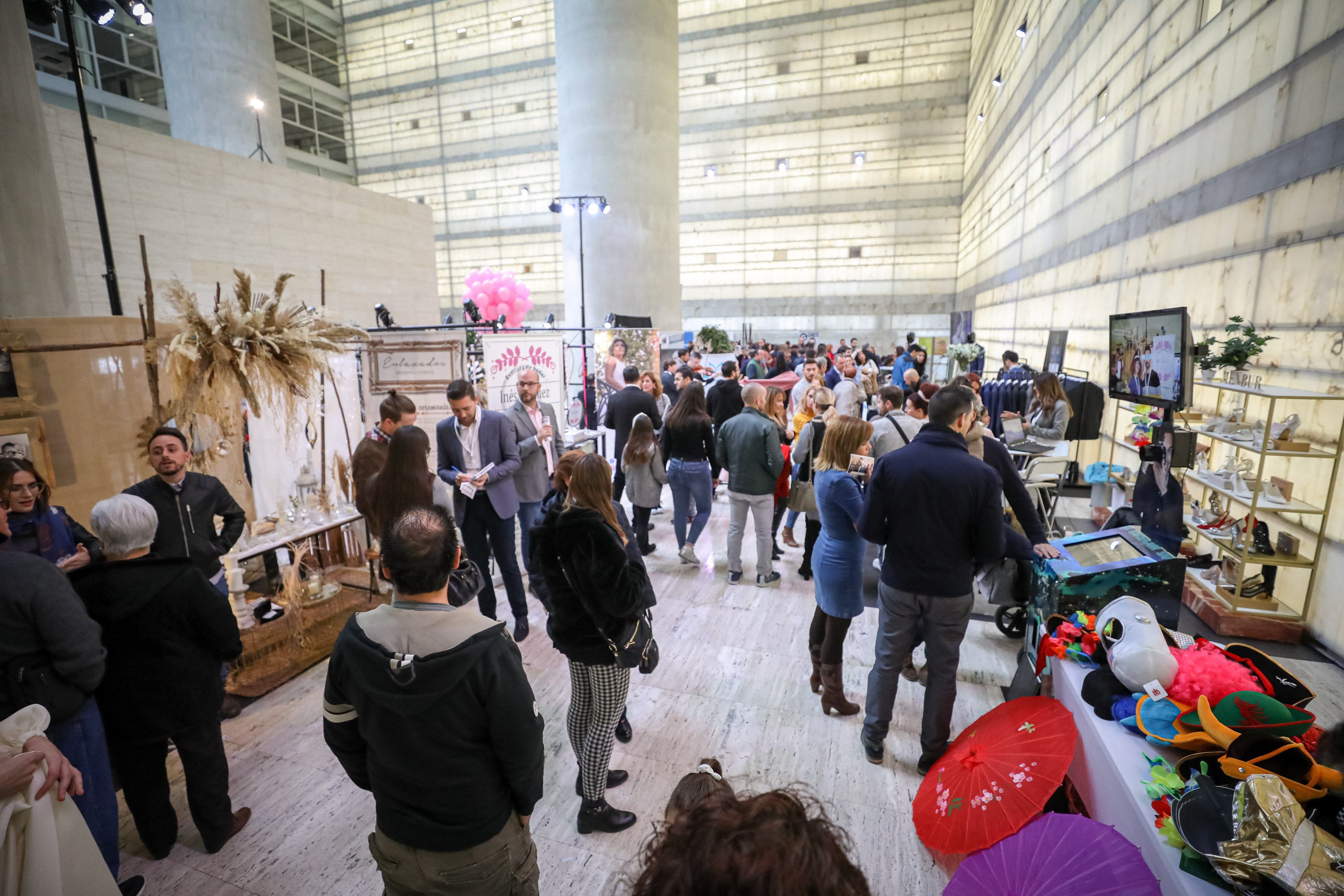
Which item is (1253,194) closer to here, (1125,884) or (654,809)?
(1125,884)

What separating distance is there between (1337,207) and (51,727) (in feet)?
20.6

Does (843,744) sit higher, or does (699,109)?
(699,109)

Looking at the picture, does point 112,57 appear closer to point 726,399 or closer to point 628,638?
point 726,399

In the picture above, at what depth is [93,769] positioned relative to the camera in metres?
2.04

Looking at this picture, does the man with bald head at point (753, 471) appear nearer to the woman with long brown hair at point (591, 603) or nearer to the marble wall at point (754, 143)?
the woman with long brown hair at point (591, 603)

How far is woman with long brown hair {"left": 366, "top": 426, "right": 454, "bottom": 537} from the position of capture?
3189mm

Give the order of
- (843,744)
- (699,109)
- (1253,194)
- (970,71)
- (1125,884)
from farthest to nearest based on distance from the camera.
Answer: (699,109)
(970,71)
(1253,194)
(843,744)
(1125,884)

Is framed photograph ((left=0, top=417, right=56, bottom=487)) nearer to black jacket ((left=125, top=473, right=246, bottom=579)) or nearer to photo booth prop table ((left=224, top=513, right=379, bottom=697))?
black jacket ((left=125, top=473, right=246, bottom=579))

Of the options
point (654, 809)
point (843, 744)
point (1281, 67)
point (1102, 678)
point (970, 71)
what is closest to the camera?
point (1102, 678)

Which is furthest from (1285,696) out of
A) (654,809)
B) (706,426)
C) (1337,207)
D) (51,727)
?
(51,727)

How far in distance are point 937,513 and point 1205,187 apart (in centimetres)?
464

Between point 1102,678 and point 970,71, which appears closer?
point 1102,678

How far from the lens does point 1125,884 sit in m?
1.37

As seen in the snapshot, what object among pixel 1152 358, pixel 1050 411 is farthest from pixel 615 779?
pixel 1050 411
